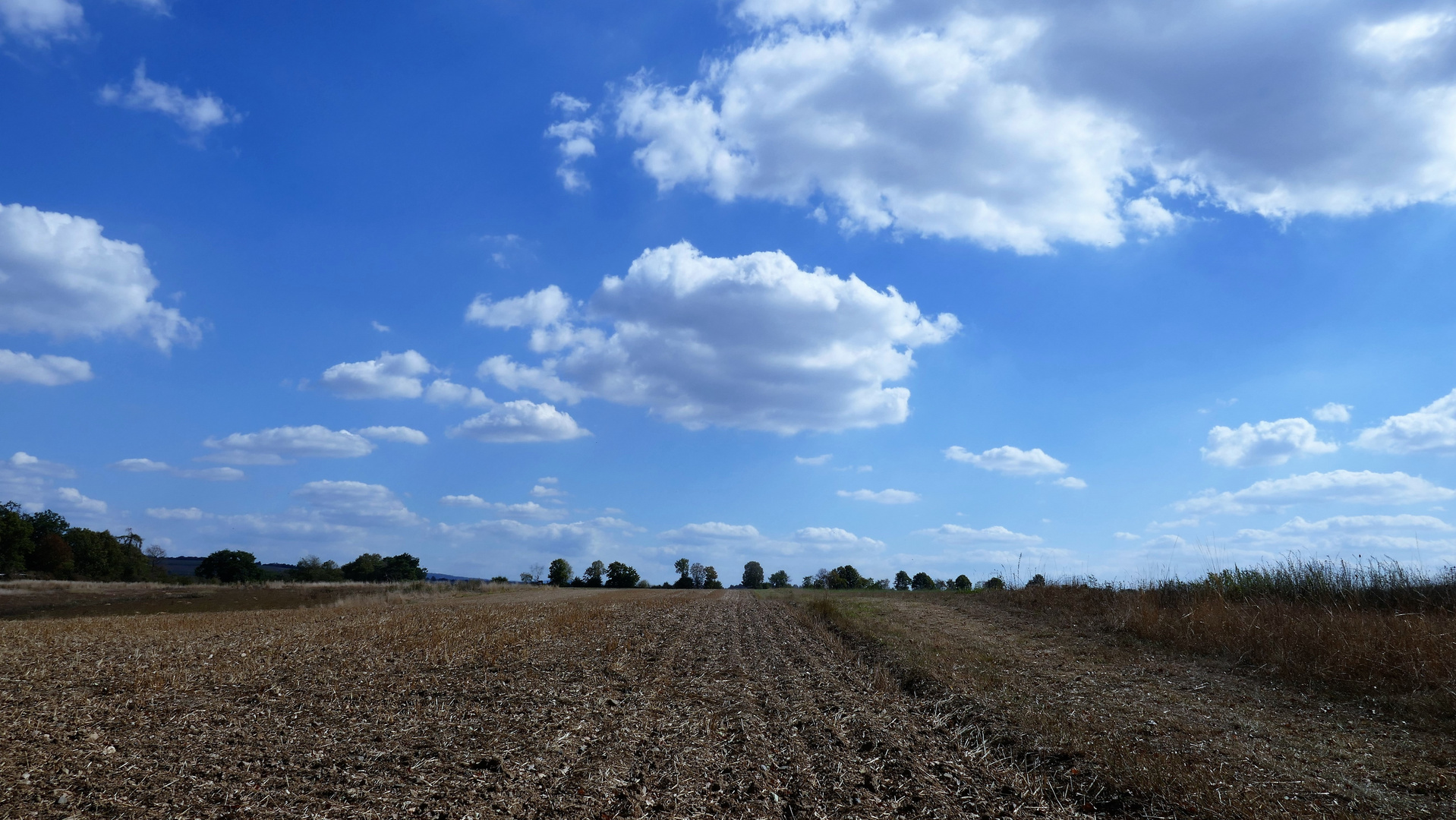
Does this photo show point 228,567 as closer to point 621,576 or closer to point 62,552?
point 62,552

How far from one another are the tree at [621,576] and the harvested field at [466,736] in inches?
4166

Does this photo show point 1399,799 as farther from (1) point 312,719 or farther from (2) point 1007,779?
(1) point 312,719

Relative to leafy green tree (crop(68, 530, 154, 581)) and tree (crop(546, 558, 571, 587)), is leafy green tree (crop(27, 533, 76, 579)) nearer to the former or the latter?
leafy green tree (crop(68, 530, 154, 581))

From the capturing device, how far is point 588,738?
30.2 feet

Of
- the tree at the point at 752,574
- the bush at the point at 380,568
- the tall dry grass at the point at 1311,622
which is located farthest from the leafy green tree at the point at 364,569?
the tall dry grass at the point at 1311,622

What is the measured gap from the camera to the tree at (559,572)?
409ft

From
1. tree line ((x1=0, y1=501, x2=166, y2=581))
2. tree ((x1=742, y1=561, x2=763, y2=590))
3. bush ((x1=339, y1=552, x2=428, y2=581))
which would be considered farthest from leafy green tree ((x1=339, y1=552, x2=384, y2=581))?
tree ((x1=742, y1=561, x2=763, y2=590))

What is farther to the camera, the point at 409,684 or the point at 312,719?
the point at 409,684

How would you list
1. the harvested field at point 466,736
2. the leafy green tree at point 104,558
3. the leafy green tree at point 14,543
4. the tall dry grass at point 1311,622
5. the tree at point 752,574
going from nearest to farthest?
the harvested field at point 466,736 < the tall dry grass at point 1311,622 < the leafy green tree at point 14,543 < the leafy green tree at point 104,558 < the tree at point 752,574

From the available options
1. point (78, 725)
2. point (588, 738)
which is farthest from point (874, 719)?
point (78, 725)

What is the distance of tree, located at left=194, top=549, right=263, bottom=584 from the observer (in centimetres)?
9912

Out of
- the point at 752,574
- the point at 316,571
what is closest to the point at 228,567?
the point at 316,571

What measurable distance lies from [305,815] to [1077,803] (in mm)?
7362

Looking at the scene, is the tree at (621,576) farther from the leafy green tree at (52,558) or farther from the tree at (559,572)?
the leafy green tree at (52,558)
